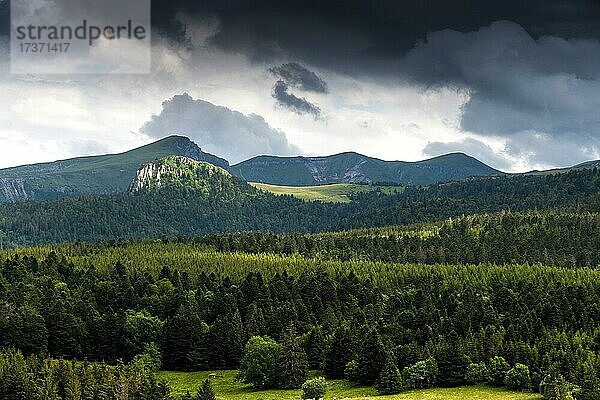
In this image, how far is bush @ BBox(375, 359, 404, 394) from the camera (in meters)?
126

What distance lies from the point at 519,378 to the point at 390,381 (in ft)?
75.8

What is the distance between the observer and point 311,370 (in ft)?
505

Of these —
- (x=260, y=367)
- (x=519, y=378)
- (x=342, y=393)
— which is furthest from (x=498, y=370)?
(x=260, y=367)

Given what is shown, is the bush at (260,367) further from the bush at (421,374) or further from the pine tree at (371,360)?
the bush at (421,374)

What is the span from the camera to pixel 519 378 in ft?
401

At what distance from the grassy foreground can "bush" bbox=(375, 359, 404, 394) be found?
2200 mm

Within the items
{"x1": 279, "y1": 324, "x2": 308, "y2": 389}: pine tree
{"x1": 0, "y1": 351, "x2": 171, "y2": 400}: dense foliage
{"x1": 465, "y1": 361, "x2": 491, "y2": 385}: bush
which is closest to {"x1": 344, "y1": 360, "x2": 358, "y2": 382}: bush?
{"x1": 279, "y1": 324, "x2": 308, "y2": 389}: pine tree

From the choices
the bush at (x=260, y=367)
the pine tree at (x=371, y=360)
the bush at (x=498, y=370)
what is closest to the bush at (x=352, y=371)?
the pine tree at (x=371, y=360)

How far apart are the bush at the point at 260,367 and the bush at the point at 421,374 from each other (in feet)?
89.3

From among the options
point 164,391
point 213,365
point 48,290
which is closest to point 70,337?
point 48,290

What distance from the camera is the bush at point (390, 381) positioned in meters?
126

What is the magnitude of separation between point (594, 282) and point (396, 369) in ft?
267

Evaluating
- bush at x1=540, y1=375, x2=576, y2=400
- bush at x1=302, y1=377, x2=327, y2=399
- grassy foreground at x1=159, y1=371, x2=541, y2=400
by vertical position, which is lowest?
grassy foreground at x1=159, y1=371, x2=541, y2=400

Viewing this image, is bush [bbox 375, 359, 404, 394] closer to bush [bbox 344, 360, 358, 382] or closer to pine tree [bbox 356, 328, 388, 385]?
pine tree [bbox 356, 328, 388, 385]
